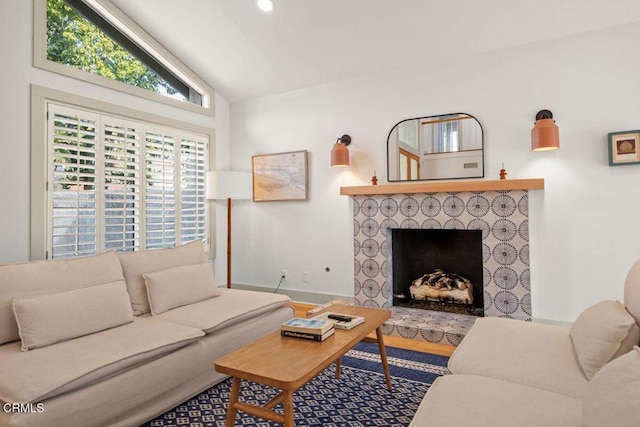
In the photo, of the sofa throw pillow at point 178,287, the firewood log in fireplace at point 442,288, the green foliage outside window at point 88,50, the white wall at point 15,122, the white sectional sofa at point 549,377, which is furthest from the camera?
the firewood log in fireplace at point 442,288

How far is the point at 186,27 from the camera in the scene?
Result: 3.78 meters

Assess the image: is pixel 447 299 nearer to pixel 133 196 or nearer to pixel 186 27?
→ pixel 133 196

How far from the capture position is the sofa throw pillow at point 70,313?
6.41 ft

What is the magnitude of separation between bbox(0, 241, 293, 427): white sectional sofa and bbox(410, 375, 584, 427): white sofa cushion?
1402 mm

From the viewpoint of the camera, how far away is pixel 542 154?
3.22 metres

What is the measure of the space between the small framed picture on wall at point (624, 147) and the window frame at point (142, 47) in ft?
13.3

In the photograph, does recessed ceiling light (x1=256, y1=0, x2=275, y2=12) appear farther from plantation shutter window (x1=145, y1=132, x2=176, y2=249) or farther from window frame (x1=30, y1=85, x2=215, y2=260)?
window frame (x1=30, y1=85, x2=215, y2=260)

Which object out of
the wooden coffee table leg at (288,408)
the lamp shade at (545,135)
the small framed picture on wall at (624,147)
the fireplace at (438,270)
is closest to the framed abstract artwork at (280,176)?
the fireplace at (438,270)

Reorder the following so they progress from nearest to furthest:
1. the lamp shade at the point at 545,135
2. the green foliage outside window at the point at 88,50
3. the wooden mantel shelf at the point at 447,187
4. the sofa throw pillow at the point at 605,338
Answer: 1. the sofa throw pillow at the point at 605,338
2. the lamp shade at the point at 545,135
3. the wooden mantel shelf at the point at 447,187
4. the green foliage outside window at the point at 88,50

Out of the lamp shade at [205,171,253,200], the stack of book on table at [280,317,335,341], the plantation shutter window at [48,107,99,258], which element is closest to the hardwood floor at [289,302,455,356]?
the stack of book on table at [280,317,335,341]

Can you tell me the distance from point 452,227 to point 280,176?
2.07 metres

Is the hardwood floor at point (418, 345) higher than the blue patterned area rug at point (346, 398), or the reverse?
the hardwood floor at point (418, 345)

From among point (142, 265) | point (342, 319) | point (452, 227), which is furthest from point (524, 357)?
point (142, 265)

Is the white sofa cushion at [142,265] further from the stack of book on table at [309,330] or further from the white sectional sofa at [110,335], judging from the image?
the stack of book on table at [309,330]
